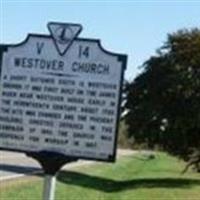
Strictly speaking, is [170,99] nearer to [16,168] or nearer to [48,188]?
[16,168]

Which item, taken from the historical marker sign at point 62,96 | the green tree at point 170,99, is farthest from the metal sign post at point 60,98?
the green tree at point 170,99

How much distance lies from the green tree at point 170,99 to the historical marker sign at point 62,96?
32.4 meters

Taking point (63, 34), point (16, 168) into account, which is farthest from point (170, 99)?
point (63, 34)

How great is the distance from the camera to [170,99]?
4128 cm

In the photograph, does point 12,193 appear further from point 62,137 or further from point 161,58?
point 161,58

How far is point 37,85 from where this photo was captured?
771cm

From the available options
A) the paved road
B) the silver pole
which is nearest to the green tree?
the paved road

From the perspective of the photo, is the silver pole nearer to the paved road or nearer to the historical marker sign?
the historical marker sign

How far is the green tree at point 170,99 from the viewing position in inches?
1607

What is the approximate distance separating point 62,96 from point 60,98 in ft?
0.08

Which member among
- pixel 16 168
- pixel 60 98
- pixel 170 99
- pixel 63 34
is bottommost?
Result: pixel 16 168

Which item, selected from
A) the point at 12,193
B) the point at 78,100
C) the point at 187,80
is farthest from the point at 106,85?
the point at 187,80

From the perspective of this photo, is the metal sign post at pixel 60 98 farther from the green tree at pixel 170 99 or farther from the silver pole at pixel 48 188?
the green tree at pixel 170 99

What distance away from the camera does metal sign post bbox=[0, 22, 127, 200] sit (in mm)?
7586
